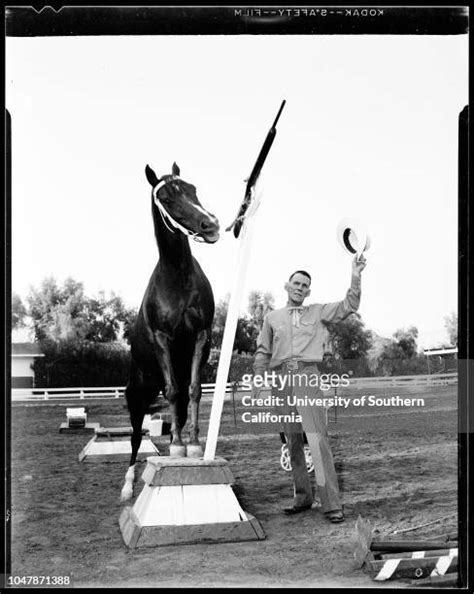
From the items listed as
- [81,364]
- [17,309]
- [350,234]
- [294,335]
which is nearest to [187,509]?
[81,364]

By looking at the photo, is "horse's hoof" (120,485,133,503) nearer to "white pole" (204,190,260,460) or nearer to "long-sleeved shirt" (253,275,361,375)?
"white pole" (204,190,260,460)

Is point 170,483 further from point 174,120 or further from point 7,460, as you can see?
point 174,120

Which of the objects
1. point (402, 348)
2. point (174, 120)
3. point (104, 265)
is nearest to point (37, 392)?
point (104, 265)

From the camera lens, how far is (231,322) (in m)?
4.26

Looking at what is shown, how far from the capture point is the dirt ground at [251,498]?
4117 mm

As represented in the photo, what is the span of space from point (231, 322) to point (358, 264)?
2.21ft

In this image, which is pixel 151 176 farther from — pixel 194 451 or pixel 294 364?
pixel 194 451

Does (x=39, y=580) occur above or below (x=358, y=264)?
below

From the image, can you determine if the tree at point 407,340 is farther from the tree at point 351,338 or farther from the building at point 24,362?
the building at point 24,362

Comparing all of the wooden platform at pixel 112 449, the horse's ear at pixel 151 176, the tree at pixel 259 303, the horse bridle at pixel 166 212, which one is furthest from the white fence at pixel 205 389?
the horse's ear at pixel 151 176

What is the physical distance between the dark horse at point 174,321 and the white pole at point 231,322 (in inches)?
4.2

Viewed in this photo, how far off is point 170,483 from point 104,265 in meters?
1.09

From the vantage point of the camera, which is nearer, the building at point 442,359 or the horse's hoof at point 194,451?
the building at point 442,359

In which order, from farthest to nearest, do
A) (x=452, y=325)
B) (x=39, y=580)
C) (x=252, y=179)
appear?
(x=252, y=179) → (x=452, y=325) → (x=39, y=580)
